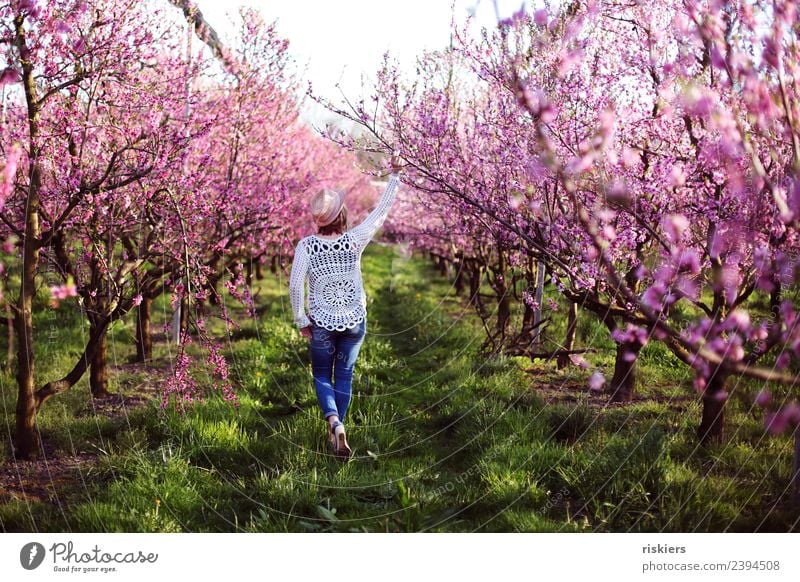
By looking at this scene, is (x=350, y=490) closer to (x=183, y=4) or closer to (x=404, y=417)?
(x=404, y=417)

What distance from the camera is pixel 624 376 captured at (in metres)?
6.46

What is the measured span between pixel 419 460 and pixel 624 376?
248 cm

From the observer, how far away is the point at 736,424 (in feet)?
17.1

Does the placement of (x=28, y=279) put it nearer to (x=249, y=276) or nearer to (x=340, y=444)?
(x=340, y=444)

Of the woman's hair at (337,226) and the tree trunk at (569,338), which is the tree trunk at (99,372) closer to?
the woman's hair at (337,226)

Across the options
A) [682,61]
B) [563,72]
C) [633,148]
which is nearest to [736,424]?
[633,148]

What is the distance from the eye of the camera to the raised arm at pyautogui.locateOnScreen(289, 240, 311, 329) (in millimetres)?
4988

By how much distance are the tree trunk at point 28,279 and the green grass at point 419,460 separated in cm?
18

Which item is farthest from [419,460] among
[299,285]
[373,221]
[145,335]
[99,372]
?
[145,335]

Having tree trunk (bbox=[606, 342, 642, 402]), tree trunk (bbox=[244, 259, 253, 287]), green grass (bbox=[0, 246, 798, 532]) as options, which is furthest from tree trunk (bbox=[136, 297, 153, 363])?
tree trunk (bbox=[606, 342, 642, 402])

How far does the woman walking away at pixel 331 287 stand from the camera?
198 inches

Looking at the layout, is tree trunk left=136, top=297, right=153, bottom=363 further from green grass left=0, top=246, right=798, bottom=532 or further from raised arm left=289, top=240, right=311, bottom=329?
raised arm left=289, top=240, right=311, bottom=329

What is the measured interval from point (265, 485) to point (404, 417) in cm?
193

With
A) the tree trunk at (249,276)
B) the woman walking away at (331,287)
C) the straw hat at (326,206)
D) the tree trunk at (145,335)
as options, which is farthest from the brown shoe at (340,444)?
the tree trunk at (249,276)
